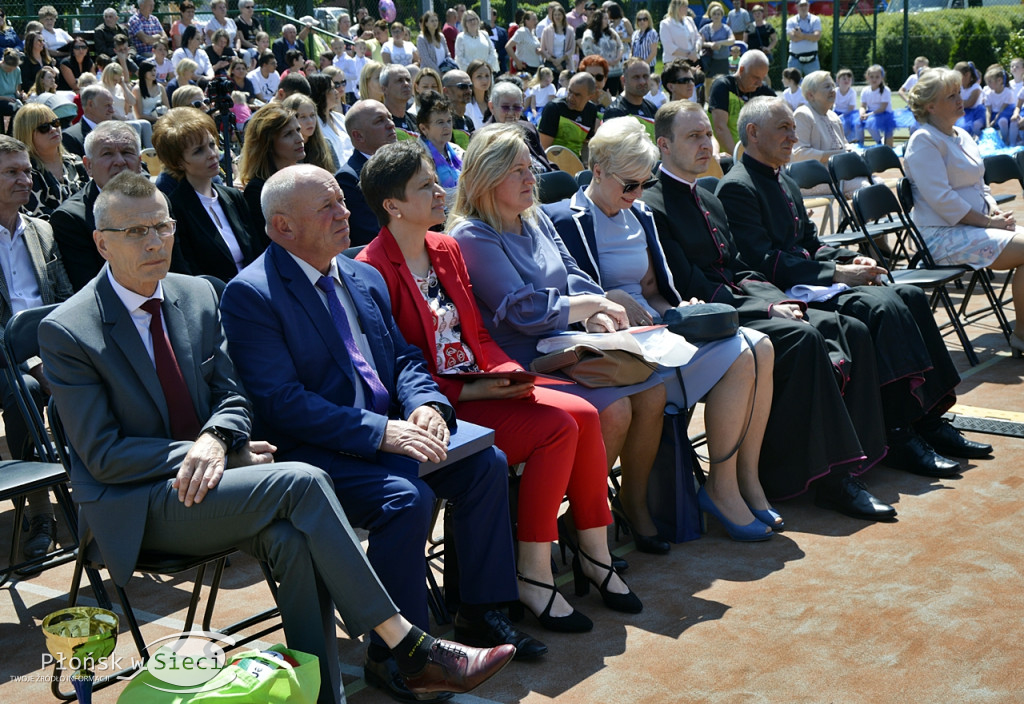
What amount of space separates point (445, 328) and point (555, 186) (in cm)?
268

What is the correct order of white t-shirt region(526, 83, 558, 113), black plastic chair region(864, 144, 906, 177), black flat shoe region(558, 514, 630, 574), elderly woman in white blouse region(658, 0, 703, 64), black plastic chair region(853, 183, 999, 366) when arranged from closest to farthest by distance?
1. black flat shoe region(558, 514, 630, 574)
2. black plastic chair region(853, 183, 999, 366)
3. black plastic chair region(864, 144, 906, 177)
4. white t-shirt region(526, 83, 558, 113)
5. elderly woman in white blouse region(658, 0, 703, 64)

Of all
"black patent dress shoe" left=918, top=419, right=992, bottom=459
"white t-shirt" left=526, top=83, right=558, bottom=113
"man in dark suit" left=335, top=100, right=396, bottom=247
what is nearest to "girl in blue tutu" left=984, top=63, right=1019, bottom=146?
"white t-shirt" left=526, top=83, right=558, bottom=113

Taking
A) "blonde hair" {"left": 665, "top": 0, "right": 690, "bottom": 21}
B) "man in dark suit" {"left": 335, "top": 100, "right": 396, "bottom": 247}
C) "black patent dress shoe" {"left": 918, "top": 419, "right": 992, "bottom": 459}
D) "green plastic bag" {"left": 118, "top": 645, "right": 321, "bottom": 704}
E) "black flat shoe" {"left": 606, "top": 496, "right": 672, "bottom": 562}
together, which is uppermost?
"blonde hair" {"left": 665, "top": 0, "right": 690, "bottom": 21}

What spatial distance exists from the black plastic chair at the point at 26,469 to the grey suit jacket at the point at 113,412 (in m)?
0.64

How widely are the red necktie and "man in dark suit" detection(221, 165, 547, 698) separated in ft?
0.76

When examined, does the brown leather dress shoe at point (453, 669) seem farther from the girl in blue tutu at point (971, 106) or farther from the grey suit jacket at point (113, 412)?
the girl in blue tutu at point (971, 106)

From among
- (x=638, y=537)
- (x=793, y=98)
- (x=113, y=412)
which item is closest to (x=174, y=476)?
(x=113, y=412)

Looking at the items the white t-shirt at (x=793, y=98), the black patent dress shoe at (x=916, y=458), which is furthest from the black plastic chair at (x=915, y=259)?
the white t-shirt at (x=793, y=98)

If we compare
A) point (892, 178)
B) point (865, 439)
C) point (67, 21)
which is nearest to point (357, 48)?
point (67, 21)

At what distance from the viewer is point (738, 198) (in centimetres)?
551

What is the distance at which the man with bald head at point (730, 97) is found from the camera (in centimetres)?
1045

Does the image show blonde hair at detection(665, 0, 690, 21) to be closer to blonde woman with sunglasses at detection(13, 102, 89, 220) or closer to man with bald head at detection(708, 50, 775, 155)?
man with bald head at detection(708, 50, 775, 155)

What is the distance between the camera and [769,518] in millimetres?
4613

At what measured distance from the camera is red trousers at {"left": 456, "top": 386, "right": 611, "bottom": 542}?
12.5 ft
